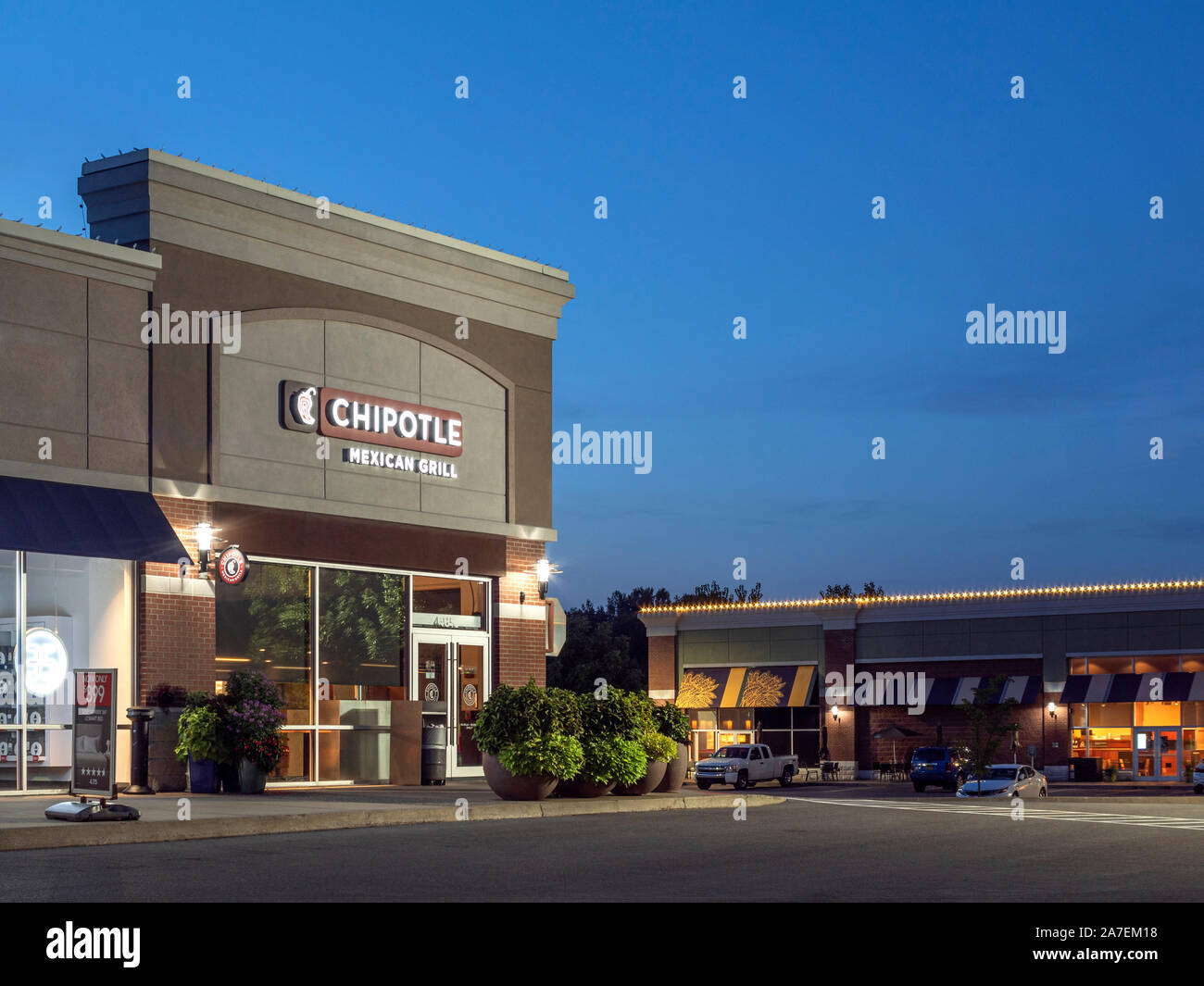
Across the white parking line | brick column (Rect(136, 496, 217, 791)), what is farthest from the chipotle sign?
the white parking line

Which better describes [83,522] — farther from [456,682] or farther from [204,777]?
[456,682]

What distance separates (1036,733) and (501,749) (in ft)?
135

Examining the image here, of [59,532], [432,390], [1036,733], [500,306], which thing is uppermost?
[500,306]

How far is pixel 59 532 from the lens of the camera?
24047 millimetres

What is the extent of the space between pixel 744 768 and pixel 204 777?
3150cm

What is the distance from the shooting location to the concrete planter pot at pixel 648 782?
83.7ft

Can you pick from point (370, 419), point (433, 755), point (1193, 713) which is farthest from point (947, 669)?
point (370, 419)

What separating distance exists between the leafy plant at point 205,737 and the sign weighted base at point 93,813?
677 centimetres

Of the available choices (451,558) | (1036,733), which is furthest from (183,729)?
(1036,733)

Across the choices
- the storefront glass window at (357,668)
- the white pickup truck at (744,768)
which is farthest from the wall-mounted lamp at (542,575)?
the white pickup truck at (744,768)

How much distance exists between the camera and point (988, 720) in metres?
59.0

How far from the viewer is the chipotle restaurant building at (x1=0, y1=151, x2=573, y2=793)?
968 inches

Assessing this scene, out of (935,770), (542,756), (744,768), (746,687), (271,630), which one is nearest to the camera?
(542,756)
